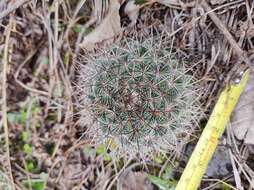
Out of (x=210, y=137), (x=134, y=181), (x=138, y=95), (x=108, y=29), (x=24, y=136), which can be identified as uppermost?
(x=108, y=29)

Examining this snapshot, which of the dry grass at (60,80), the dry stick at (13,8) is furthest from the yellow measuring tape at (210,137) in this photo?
the dry stick at (13,8)

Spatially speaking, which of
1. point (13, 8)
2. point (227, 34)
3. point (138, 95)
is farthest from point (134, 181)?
point (13, 8)

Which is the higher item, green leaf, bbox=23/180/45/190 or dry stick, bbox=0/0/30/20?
dry stick, bbox=0/0/30/20

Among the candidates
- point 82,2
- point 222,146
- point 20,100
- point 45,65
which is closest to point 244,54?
point 222,146

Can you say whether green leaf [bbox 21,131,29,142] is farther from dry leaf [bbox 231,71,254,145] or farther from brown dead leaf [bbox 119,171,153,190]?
dry leaf [bbox 231,71,254,145]

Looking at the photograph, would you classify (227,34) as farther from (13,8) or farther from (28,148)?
(28,148)

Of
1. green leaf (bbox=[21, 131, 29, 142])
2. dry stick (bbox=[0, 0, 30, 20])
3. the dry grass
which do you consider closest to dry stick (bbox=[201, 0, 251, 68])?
the dry grass

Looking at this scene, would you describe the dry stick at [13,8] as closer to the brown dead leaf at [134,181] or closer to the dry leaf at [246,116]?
the brown dead leaf at [134,181]
